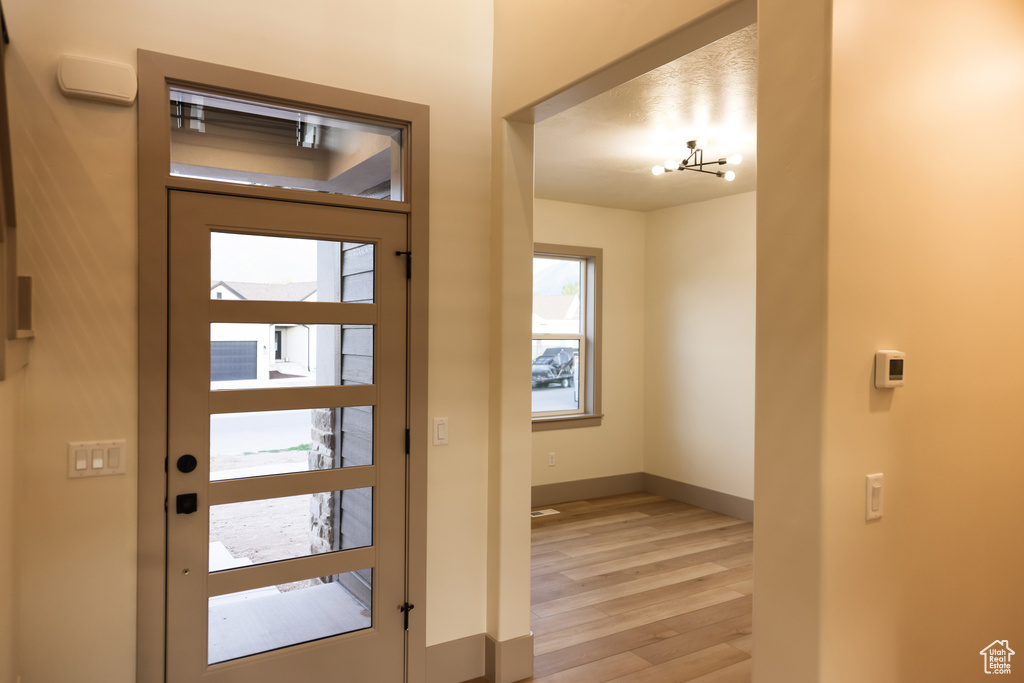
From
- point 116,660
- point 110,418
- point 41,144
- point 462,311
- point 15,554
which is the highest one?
point 41,144

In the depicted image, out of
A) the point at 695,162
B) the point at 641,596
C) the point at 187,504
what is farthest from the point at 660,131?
the point at 187,504

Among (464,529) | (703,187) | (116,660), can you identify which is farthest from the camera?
(703,187)

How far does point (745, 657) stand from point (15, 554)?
2.98 meters

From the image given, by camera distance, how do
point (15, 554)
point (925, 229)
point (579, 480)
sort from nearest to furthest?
point (925, 229), point (15, 554), point (579, 480)

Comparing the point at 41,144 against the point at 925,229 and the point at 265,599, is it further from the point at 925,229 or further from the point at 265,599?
the point at 925,229

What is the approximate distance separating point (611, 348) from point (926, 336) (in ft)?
14.5

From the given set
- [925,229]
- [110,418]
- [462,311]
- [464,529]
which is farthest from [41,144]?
[925,229]

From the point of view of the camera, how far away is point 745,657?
9.92 feet

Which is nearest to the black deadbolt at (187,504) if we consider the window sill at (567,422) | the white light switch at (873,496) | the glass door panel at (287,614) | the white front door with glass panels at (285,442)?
the white front door with glass panels at (285,442)

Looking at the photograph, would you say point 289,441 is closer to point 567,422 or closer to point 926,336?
point 926,336

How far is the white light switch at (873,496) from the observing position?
154 cm

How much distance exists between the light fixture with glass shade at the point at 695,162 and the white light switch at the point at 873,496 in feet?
9.13

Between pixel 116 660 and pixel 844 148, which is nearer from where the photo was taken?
pixel 844 148

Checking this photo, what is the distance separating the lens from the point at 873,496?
1.55 metres
